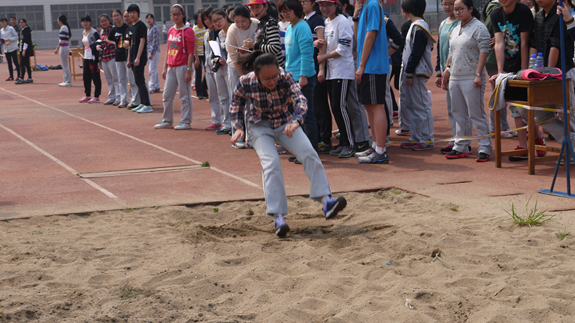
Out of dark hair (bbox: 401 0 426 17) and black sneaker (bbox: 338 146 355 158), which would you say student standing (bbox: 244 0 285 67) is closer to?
black sneaker (bbox: 338 146 355 158)

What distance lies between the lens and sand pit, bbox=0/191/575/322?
3805mm

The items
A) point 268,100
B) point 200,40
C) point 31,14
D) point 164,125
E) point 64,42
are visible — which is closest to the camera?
point 268,100

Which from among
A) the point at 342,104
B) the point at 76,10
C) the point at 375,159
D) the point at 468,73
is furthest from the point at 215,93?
the point at 76,10

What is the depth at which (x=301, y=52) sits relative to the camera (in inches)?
316

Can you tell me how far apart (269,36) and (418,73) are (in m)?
2.17

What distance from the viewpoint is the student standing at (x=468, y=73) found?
25.4 ft

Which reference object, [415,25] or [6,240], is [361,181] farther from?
[6,240]

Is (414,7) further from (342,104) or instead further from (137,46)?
(137,46)

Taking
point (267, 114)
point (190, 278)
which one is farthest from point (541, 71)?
point (190, 278)

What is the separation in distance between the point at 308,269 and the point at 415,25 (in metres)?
5.29

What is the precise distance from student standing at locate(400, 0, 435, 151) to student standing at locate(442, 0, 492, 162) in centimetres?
53

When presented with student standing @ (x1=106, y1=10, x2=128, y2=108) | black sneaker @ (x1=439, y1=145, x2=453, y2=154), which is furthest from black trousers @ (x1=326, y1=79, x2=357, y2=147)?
student standing @ (x1=106, y1=10, x2=128, y2=108)

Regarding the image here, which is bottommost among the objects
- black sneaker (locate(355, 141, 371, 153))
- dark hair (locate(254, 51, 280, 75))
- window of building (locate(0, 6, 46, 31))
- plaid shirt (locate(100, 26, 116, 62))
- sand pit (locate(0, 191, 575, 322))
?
sand pit (locate(0, 191, 575, 322))

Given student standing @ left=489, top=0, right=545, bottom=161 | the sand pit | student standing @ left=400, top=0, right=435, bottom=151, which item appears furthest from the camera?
student standing @ left=400, top=0, right=435, bottom=151
